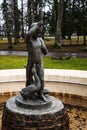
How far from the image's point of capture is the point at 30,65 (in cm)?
600

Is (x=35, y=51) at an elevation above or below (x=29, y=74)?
above

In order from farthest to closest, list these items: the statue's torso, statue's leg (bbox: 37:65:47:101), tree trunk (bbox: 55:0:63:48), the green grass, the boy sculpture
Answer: tree trunk (bbox: 55:0:63:48) < the green grass < statue's leg (bbox: 37:65:47:101) < the statue's torso < the boy sculpture

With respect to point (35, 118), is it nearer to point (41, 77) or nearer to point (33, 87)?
point (33, 87)

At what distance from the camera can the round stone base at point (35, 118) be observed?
227 inches

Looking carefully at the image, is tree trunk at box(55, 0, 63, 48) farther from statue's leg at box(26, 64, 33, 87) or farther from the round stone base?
the round stone base

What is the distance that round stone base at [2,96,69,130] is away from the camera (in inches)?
227

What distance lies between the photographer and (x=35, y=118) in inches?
Answer: 227

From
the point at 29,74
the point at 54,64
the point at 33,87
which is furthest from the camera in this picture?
the point at 54,64

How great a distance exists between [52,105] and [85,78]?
2485mm

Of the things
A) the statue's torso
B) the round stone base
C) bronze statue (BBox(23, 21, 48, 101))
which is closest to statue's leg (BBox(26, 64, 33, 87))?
bronze statue (BBox(23, 21, 48, 101))

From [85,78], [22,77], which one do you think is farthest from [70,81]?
[22,77]

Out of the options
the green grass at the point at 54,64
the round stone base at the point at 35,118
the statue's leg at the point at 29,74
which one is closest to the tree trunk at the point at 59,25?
the green grass at the point at 54,64

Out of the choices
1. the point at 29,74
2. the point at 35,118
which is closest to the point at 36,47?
the point at 29,74

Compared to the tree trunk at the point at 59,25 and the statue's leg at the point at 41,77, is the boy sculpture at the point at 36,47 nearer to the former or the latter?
the statue's leg at the point at 41,77
